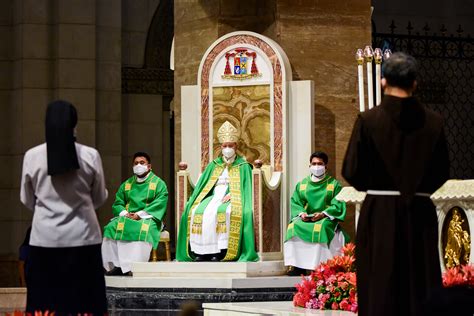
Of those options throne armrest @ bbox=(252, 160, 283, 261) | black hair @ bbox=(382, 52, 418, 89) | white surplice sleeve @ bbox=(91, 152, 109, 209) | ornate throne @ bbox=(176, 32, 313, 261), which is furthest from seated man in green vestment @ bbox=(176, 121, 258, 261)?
black hair @ bbox=(382, 52, 418, 89)

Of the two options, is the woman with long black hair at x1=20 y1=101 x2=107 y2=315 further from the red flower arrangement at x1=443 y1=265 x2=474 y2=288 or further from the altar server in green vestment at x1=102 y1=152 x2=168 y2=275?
the altar server in green vestment at x1=102 y1=152 x2=168 y2=275

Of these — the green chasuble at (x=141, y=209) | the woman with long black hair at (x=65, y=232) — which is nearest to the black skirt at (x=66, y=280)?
the woman with long black hair at (x=65, y=232)

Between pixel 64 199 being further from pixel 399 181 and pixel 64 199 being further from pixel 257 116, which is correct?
pixel 257 116

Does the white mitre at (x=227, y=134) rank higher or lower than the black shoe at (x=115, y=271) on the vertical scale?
higher

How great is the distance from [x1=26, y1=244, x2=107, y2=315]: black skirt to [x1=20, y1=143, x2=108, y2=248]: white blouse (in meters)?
0.05

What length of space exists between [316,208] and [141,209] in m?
2.27

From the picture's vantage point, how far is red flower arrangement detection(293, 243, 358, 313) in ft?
33.6

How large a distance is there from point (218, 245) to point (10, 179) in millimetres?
7324

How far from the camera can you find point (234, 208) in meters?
13.8

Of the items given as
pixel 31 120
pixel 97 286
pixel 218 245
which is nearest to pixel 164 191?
pixel 218 245

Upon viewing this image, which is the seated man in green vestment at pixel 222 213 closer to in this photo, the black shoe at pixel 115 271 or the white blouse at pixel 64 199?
the black shoe at pixel 115 271

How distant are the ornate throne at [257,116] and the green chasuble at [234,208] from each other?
18cm

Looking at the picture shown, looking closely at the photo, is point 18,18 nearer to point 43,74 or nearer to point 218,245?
point 43,74

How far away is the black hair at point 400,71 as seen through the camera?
634cm
